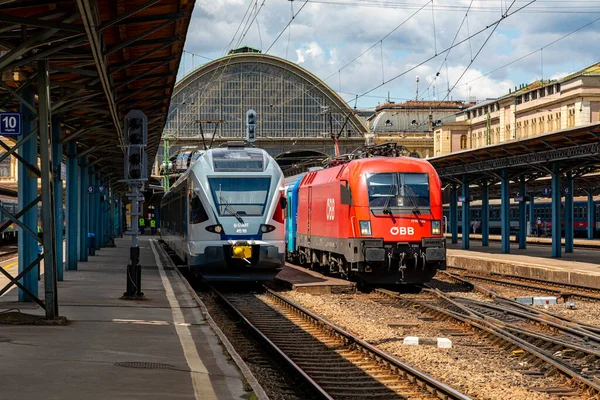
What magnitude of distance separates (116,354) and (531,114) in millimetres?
79747

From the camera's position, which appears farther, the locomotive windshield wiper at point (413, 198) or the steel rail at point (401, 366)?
the locomotive windshield wiper at point (413, 198)

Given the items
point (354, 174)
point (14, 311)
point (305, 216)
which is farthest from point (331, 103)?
point (14, 311)

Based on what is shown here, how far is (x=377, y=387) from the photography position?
11.0 m

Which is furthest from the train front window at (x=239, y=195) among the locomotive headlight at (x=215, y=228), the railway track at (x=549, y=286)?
the railway track at (x=549, y=286)

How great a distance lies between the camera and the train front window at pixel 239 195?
22.4 metres

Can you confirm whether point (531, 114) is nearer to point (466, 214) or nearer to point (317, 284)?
point (466, 214)

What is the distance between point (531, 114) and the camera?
86938mm

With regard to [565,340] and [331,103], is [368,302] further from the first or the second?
[331,103]

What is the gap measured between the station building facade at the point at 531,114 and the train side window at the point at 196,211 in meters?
48.1

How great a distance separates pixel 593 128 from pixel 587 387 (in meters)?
17.8

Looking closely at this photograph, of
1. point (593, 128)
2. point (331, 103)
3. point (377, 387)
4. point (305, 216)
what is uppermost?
point (331, 103)

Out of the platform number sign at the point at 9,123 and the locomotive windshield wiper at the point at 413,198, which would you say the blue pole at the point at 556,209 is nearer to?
the locomotive windshield wiper at the point at 413,198

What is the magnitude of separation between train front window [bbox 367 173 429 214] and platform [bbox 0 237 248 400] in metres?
5.44

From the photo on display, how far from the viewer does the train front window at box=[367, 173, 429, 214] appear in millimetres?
22250
